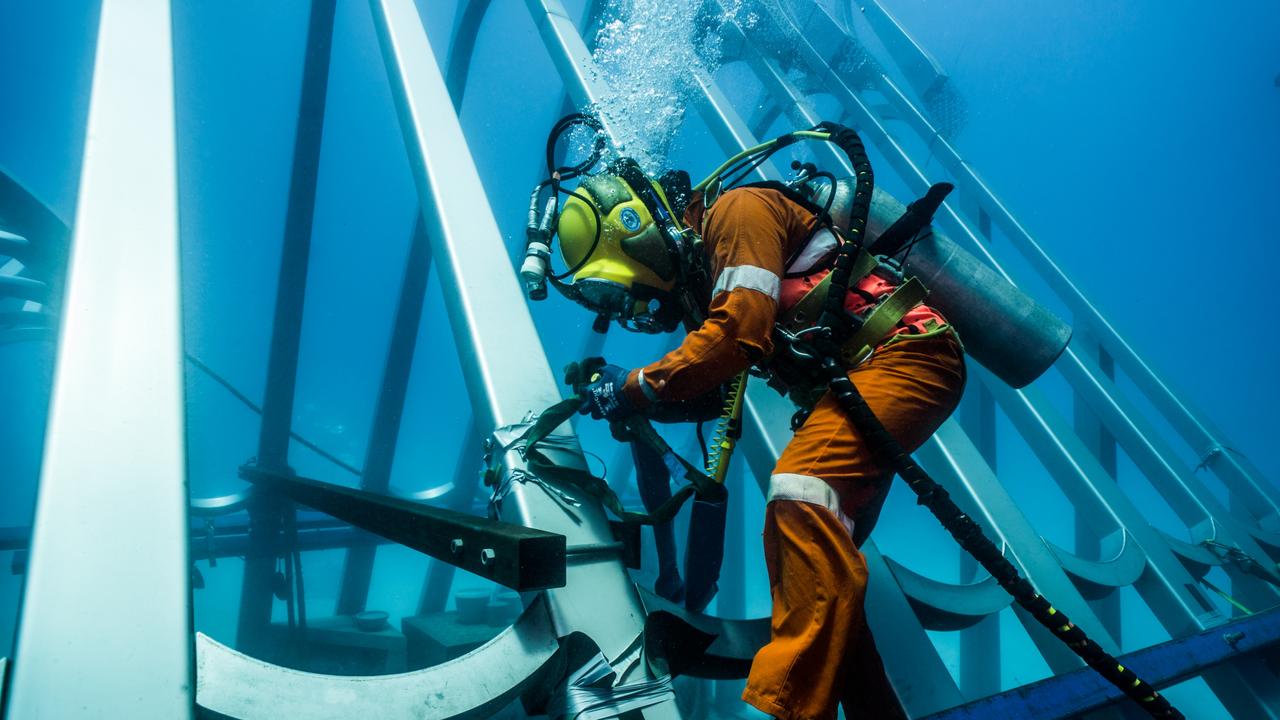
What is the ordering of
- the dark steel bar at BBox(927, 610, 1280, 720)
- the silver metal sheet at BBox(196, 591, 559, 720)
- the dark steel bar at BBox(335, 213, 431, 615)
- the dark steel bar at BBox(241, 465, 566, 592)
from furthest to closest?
1. the dark steel bar at BBox(335, 213, 431, 615)
2. the dark steel bar at BBox(927, 610, 1280, 720)
3. the dark steel bar at BBox(241, 465, 566, 592)
4. the silver metal sheet at BBox(196, 591, 559, 720)

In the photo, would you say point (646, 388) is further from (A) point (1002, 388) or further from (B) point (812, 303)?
(A) point (1002, 388)

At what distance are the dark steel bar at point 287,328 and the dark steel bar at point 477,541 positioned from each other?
5.01m

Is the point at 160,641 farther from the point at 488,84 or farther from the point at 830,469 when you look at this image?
the point at 488,84

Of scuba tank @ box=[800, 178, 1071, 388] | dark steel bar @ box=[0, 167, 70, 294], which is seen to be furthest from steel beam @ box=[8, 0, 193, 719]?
dark steel bar @ box=[0, 167, 70, 294]

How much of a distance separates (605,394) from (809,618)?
96 centimetres

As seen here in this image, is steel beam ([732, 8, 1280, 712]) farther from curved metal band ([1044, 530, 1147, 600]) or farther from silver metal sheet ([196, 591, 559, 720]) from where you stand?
silver metal sheet ([196, 591, 559, 720])

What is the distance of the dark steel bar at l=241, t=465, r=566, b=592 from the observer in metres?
1.04

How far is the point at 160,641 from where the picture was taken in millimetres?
839

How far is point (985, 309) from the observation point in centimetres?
211

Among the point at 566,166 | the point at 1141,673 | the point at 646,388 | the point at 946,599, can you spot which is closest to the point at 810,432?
the point at 646,388

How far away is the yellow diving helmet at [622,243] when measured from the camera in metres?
2.10

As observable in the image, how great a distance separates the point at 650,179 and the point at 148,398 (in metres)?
1.72

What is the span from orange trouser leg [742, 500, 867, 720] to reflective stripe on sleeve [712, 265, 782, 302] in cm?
66

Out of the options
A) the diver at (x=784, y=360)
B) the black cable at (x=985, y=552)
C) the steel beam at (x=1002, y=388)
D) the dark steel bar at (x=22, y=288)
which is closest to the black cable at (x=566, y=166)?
the diver at (x=784, y=360)
